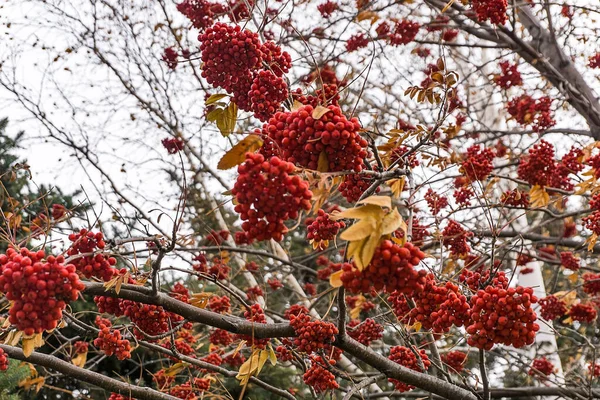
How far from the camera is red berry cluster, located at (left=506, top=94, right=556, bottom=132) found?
478 centimetres

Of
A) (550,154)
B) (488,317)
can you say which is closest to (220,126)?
(488,317)

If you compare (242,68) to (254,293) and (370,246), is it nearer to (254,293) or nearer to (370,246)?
(370,246)

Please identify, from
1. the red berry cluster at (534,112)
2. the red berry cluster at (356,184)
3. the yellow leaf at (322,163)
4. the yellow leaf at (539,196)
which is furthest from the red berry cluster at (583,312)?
the yellow leaf at (322,163)

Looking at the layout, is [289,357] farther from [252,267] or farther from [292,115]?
[252,267]

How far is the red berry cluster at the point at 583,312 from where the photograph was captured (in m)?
4.65

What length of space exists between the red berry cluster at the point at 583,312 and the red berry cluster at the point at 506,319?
3.52m

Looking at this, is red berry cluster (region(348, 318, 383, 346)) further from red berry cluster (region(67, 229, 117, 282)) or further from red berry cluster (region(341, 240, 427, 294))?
red berry cluster (region(341, 240, 427, 294))

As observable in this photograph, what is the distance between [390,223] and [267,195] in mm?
315

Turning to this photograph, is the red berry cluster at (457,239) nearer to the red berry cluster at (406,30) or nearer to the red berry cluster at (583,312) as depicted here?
the red berry cluster at (583,312)

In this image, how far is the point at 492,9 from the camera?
3.44 m

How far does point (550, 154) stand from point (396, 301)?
1.96m

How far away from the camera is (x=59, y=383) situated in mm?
6434

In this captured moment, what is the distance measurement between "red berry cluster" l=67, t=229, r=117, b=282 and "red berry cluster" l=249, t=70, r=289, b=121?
774mm

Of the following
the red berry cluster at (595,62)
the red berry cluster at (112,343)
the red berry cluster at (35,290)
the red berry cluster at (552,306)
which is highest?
the red berry cluster at (595,62)
